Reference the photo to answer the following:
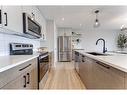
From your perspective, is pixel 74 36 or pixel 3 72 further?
pixel 74 36

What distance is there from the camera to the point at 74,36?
1088 cm

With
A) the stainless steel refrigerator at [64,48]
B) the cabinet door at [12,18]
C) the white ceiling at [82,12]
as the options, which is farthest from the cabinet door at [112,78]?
the stainless steel refrigerator at [64,48]

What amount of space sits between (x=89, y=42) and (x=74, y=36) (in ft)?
4.09

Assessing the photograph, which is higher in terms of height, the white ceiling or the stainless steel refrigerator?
the white ceiling

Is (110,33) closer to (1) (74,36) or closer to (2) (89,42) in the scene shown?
(2) (89,42)

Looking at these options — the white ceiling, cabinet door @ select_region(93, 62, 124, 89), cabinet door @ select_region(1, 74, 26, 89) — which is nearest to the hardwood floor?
cabinet door @ select_region(93, 62, 124, 89)

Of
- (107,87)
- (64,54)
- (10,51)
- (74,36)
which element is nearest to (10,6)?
(10,51)

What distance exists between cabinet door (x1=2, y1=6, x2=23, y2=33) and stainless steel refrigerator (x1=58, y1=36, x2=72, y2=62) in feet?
22.5

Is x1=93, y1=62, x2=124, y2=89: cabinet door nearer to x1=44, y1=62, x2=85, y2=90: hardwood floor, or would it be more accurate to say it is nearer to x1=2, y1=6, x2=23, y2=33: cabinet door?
x1=2, y1=6, x2=23, y2=33: cabinet door

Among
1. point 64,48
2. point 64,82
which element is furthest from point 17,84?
point 64,48

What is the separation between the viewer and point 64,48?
9.55m

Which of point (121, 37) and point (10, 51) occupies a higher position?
point (121, 37)

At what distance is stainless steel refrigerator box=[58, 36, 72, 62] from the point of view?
9.53 meters

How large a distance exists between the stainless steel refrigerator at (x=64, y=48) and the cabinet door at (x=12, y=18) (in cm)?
687
